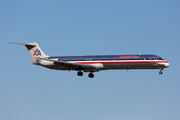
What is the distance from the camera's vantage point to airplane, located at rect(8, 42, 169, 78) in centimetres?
6025

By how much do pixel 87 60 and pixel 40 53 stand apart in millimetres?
12954

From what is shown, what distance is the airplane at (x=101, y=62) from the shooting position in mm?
60250

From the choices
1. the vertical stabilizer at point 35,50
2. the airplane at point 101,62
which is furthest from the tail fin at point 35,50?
the airplane at point 101,62

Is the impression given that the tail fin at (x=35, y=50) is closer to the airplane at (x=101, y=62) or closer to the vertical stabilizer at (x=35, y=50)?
the vertical stabilizer at (x=35, y=50)

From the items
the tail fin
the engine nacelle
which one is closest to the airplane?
the engine nacelle

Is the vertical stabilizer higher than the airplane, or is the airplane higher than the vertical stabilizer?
the vertical stabilizer

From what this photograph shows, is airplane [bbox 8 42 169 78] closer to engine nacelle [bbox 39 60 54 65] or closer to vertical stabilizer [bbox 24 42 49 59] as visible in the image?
engine nacelle [bbox 39 60 54 65]

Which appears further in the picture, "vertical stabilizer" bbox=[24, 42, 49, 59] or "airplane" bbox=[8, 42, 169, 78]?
"vertical stabilizer" bbox=[24, 42, 49, 59]

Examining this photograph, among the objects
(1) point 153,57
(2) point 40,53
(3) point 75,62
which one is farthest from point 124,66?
(2) point 40,53

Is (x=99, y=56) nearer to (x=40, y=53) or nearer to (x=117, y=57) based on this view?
(x=117, y=57)

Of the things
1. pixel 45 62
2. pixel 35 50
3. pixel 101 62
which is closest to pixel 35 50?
pixel 35 50

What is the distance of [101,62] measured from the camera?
62125 millimetres

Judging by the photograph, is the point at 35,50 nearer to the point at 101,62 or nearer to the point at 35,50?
the point at 35,50

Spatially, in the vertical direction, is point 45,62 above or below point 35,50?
below
